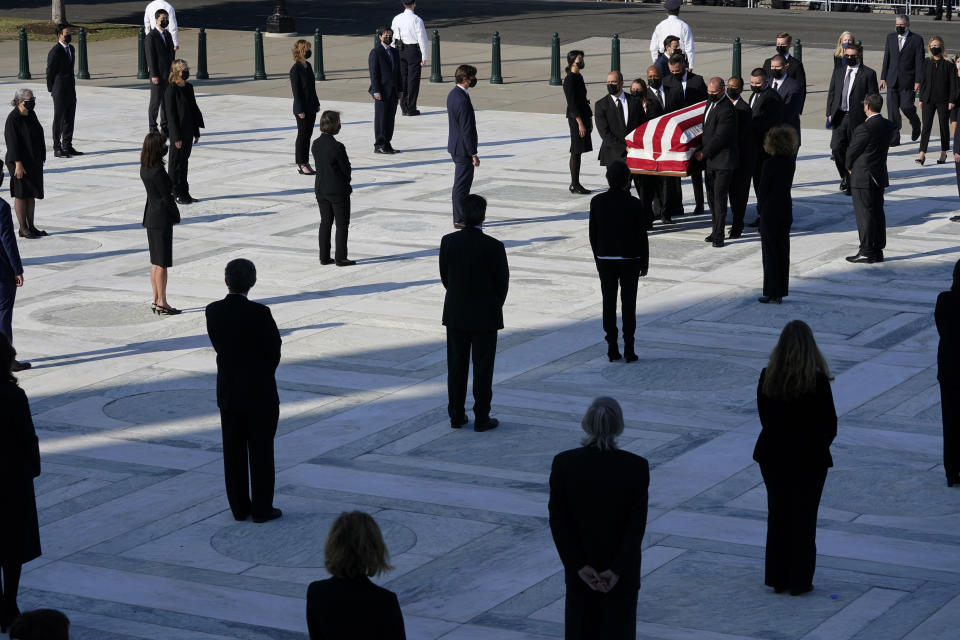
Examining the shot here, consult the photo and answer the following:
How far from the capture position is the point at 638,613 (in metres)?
8.99

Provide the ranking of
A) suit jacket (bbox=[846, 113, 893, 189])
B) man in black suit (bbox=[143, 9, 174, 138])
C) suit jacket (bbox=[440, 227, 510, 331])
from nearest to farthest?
suit jacket (bbox=[440, 227, 510, 331]) < suit jacket (bbox=[846, 113, 893, 189]) < man in black suit (bbox=[143, 9, 174, 138])

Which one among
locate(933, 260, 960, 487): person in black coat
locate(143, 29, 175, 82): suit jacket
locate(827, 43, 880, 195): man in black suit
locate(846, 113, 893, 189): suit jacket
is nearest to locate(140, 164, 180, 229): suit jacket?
locate(846, 113, 893, 189): suit jacket

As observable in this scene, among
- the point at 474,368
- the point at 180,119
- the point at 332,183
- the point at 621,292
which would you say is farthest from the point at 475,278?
the point at 180,119

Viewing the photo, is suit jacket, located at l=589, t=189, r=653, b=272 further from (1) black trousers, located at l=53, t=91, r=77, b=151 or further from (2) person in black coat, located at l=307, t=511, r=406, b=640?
(1) black trousers, located at l=53, t=91, r=77, b=151

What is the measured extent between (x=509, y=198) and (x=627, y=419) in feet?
30.9

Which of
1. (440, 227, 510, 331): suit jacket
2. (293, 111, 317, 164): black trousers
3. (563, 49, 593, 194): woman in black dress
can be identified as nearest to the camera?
(440, 227, 510, 331): suit jacket

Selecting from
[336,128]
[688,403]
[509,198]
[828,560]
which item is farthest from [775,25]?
[828,560]

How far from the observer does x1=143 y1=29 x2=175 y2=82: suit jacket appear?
25361 millimetres

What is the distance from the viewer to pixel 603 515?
288 inches

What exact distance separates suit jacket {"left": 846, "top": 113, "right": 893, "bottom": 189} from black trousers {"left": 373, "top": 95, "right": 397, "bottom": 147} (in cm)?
912

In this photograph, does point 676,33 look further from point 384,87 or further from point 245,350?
point 245,350

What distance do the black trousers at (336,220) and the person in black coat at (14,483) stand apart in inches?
355

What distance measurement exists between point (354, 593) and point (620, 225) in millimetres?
8055

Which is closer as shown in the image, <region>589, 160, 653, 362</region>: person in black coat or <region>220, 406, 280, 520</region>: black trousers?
<region>220, 406, 280, 520</region>: black trousers
